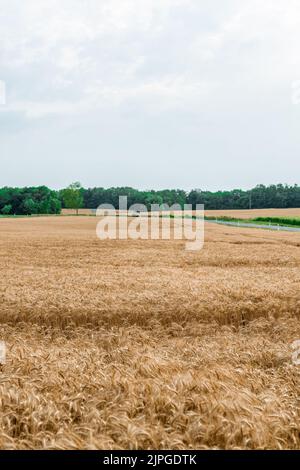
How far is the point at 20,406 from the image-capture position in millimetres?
4398

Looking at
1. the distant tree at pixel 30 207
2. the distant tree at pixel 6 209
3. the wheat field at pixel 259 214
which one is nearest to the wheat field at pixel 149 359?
the wheat field at pixel 259 214

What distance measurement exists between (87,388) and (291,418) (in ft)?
7.78

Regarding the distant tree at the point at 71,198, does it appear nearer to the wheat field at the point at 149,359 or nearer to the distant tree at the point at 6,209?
the distant tree at the point at 6,209

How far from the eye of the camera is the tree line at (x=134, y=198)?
143 meters

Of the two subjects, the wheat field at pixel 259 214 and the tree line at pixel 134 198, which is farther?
the tree line at pixel 134 198

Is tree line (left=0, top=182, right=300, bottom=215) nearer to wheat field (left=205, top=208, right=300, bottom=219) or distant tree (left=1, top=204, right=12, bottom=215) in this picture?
distant tree (left=1, top=204, right=12, bottom=215)

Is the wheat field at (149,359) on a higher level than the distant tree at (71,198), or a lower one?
lower

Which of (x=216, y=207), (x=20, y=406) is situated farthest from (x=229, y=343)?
(x=216, y=207)

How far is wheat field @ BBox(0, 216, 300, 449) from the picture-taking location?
394cm

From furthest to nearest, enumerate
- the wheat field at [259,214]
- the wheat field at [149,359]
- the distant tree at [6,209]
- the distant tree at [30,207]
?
the distant tree at [6,209]
the distant tree at [30,207]
the wheat field at [259,214]
the wheat field at [149,359]

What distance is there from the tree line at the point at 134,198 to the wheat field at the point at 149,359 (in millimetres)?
128453

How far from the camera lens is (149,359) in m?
6.52

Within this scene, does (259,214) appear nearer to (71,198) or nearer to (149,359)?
(71,198)
